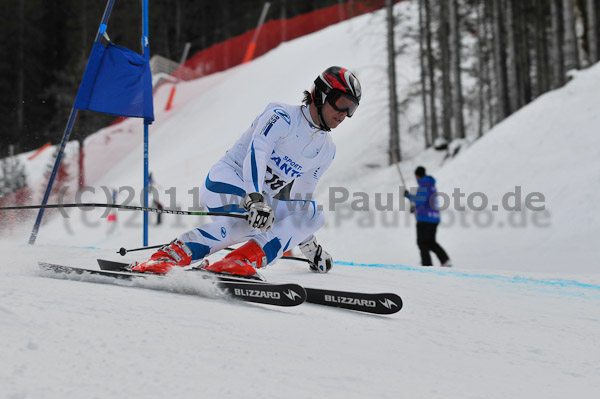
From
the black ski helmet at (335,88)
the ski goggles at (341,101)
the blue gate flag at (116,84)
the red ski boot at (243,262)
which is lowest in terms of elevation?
the red ski boot at (243,262)

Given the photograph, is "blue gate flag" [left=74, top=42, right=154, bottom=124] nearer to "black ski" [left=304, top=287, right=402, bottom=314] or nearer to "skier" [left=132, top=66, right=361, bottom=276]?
"skier" [left=132, top=66, right=361, bottom=276]

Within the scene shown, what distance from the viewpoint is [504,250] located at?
8.13 m

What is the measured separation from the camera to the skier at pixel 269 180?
10.7 feet

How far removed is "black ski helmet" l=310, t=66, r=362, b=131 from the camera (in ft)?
11.1

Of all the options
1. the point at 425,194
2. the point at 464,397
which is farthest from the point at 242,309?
the point at 425,194

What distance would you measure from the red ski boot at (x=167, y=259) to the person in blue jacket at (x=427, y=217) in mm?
4724

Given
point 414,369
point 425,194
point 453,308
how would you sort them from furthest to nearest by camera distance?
1. point 425,194
2. point 453,308
3. point 414,369

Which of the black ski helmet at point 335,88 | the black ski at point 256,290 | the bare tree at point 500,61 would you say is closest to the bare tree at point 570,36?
the bare tree at point 500,61

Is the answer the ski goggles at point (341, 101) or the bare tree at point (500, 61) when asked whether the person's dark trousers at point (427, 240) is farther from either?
the bare tree at point (500, 61)

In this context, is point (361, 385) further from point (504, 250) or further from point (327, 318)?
point (504, 250)

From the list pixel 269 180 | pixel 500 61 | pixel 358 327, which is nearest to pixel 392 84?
pixel 500 61

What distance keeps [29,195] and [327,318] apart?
713 centimetres

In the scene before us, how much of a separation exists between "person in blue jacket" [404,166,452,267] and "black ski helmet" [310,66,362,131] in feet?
13.6

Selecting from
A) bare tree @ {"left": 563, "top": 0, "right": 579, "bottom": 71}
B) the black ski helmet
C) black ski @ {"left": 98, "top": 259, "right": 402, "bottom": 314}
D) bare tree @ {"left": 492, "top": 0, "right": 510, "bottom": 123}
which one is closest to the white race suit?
the black ski helmet
